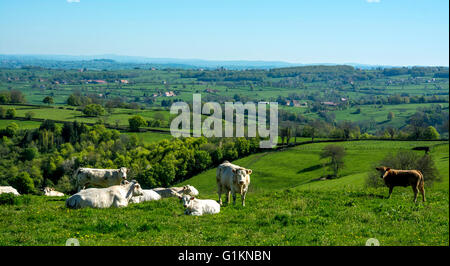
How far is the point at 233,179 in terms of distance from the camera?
1905cm

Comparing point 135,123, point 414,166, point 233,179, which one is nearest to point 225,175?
point 233,179

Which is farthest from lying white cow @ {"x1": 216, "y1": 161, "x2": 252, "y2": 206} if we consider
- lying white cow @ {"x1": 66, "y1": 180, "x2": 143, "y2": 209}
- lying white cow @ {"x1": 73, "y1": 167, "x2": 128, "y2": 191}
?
lying white cow @ {"x1": 73, "y1": 167, "x2": 128, "y2": 191}

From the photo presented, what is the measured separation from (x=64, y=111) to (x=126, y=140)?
164 ft

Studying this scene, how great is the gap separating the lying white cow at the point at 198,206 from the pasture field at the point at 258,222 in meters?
0.39

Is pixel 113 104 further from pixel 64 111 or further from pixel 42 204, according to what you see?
pixel 42 204

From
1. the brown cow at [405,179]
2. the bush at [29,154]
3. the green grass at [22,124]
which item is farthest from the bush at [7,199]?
the green grass at [22,124]

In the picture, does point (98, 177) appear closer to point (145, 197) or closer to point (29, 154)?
point (145, 197)

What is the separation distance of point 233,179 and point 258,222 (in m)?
4.74

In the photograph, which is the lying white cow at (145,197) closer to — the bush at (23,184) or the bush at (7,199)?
the bush at (7,199)

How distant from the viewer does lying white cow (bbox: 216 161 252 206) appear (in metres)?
18.8

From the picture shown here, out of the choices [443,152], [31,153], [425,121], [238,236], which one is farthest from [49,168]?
[425,121]

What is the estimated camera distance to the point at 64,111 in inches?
5704

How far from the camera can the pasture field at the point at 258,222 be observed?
469 inches

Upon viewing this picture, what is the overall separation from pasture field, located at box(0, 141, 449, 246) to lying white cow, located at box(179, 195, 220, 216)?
39 centimetres
